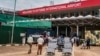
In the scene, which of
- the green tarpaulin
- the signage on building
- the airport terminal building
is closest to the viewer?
the green tarpaulin

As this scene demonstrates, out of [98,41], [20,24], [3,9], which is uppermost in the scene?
[3,9]

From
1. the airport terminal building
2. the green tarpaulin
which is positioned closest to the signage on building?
the airport terminal building

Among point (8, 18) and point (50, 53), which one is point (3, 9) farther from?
point (50, 53)

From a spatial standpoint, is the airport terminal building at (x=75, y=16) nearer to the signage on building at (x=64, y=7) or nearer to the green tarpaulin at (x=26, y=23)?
the signage on building at (x=64, y=7)

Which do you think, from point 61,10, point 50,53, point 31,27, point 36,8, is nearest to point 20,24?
point 31,27

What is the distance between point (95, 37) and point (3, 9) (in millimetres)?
23771

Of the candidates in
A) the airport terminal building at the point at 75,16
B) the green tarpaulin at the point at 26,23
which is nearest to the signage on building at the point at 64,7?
the airport terminal building at the point at 75,16

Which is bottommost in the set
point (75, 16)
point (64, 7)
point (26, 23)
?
point (26, 23)

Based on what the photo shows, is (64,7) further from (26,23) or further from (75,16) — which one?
(26,23)

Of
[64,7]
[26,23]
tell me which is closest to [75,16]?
[64,7]

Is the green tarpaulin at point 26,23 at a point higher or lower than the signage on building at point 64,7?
lower

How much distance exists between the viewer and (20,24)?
135 feet

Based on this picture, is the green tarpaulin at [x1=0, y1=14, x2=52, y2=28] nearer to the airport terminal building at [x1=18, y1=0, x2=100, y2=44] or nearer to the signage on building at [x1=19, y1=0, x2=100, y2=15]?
the airport terminal building at [x1=18, y1=0, x2=100, y2=44]

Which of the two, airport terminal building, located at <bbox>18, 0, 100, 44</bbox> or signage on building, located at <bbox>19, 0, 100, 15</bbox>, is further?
signage on building, located at <bbox>19, 0, 100, 15</bbox>
